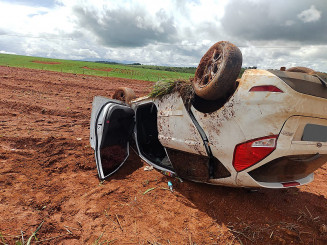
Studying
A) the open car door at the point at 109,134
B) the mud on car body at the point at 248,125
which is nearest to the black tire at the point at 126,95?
the open car door at the point at 109,134

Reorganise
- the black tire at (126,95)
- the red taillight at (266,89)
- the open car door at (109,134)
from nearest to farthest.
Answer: the red taillight at (266,89) → the open car door at (109,134) → the black tire at (126,95)

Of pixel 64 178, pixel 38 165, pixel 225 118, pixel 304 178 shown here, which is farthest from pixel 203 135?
pixel 38 165

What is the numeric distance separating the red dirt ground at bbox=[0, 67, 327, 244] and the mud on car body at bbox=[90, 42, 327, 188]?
0.45 m

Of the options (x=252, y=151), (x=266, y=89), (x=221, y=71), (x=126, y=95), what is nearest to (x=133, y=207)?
(x=252, y=151)

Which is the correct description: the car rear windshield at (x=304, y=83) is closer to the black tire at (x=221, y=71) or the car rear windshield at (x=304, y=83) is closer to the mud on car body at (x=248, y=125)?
the mud on car body at (x=248, y=125)

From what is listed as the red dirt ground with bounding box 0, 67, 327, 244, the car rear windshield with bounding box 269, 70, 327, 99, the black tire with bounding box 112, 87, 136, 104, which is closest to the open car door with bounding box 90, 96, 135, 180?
the red dirt ground with bounding box 0, 67, 327, 244

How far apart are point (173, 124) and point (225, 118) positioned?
2.85 feet

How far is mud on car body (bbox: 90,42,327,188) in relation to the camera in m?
1.97

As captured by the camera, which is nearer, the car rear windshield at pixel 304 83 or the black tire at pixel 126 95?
the car rear windshield at pixel 304 83

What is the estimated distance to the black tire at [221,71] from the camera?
2.11 metres

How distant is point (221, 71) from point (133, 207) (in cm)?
191

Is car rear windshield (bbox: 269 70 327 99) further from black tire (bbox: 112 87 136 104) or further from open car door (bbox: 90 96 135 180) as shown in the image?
black tire (bbox: 112 87 136 104)

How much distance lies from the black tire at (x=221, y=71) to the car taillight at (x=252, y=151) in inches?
23.5

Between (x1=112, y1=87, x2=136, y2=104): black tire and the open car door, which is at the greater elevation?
(x1=112, y1=87, x2=136, y2=104): black tire
